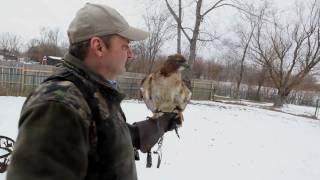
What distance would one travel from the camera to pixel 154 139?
2.35m

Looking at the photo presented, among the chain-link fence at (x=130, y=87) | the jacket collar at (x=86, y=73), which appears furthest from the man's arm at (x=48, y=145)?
the chain-link fence at (x=130, y=87)

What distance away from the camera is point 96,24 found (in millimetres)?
1513

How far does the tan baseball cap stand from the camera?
150 cm

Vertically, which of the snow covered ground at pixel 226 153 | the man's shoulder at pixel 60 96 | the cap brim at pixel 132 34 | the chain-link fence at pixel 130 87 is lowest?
the snow covered ground at pixel 226 153

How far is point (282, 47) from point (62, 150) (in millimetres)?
31176

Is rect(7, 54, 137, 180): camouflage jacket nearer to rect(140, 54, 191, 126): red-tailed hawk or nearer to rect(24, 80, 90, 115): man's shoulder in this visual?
rect(24, 80, 90, 115): man's shoulder

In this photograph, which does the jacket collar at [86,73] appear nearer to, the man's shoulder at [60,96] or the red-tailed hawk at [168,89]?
the man's shoulder at [60,96]

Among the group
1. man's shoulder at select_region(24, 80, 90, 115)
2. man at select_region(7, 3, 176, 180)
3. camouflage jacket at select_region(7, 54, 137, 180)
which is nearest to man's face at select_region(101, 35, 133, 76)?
man at select_region(7, 3, 176, 180)

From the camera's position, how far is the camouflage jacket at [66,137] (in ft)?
3.89

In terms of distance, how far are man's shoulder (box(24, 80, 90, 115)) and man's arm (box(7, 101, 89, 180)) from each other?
0.07ft

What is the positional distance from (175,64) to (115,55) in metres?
1.79

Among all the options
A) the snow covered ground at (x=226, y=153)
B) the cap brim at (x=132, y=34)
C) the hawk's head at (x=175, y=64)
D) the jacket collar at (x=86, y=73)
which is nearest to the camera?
the jacket collar at (x=86, y=73)

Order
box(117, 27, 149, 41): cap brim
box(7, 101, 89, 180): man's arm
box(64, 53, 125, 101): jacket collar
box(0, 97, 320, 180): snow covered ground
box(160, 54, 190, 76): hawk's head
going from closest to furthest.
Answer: box(7, 101, 89, 180): man's arm, box(64, 53, 125, 101): jacket collar, box(117, 27, 149, 41): cap brim, box(160, 54, 190, 76): hawk's head, box(0, 97, 320, 180): snow covered ground

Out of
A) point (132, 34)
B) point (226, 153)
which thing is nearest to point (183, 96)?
point (132, 34)
